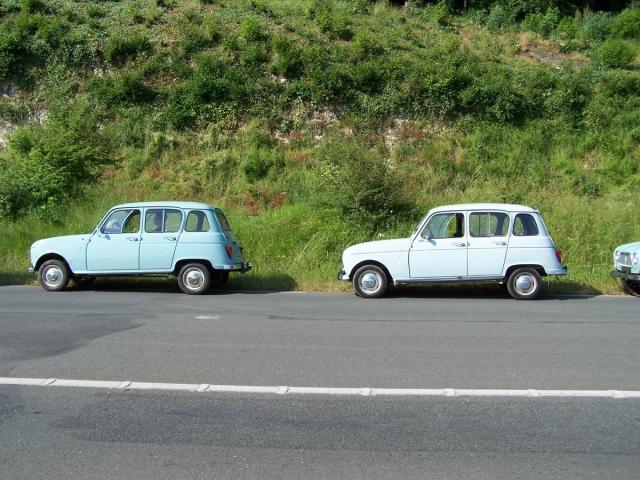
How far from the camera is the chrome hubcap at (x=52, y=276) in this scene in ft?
43.3

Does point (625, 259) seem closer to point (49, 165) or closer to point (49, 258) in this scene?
point (49, 258)

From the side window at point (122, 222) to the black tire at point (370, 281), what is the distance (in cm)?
446

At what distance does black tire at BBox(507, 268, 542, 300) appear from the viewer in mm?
12164

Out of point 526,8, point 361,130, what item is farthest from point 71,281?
point 526,8

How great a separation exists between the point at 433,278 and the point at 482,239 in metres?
1.16

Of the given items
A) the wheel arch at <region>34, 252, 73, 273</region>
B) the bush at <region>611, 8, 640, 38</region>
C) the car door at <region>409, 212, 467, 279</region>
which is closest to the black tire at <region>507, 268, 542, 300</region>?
the car door at <region>409, 212, 467, 279</region>

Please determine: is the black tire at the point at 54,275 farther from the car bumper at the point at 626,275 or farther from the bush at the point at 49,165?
the car bumper at the point at 626,275

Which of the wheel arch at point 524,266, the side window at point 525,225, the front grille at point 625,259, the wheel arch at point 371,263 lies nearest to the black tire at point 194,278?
the wheel arch at point 371,263

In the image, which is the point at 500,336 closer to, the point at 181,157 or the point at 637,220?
the point at 637,220

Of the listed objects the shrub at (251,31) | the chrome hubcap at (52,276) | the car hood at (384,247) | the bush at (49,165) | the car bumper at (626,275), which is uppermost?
the shrub at (251,31)

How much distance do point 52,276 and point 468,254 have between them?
8201 mm

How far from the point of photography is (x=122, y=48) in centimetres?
2742

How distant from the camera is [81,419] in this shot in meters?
5.34

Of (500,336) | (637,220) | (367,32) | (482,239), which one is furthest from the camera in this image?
(367,32)
